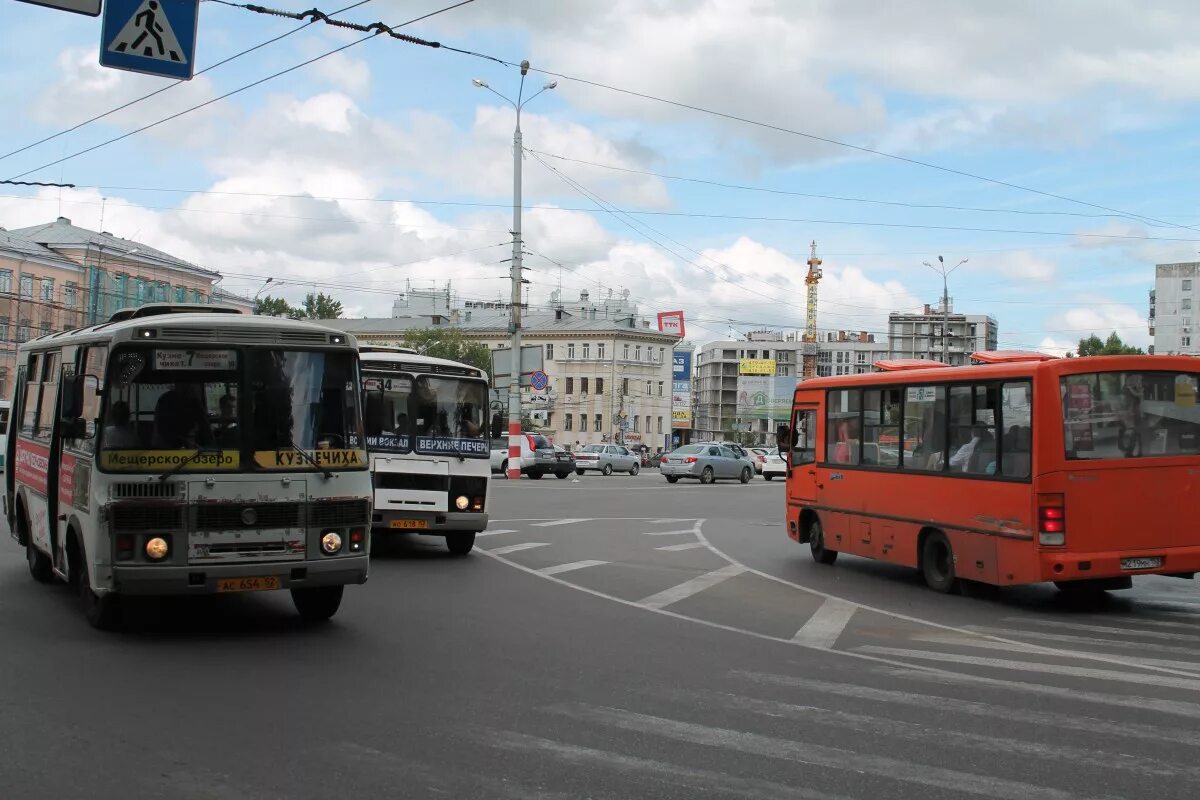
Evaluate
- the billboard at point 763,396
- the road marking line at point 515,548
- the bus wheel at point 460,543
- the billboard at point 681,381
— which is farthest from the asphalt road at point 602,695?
the billboard at point 763,396

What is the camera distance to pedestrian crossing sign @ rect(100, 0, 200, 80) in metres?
11.3

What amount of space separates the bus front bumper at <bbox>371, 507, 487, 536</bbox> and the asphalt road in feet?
7.29

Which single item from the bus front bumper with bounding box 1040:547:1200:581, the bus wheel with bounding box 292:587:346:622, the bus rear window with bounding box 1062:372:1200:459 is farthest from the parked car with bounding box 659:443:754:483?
the bus wheel with bounding box 292:587:346:622

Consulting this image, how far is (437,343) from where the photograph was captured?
10119 centimetres

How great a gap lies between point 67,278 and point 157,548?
201 ft

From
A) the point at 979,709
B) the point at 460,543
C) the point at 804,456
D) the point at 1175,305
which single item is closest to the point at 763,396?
the point at 1175,305

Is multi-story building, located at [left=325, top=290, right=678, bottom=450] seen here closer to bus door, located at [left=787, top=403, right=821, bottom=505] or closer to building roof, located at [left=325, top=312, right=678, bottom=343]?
building roof, located at [left=325, top=312, right=678, bottom=343]

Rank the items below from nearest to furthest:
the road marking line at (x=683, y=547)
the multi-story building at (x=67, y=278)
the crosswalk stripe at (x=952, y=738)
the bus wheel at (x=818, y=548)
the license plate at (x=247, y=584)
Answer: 1. the crosswalk stripe at (x=952, y=738)
2. the license plate at (x=247, y=584)
3. the bus wheel at (x=818, y=548)
4. the road marking line at (x=683, y=547)
5. the multi-story building at (x=67, y=278)

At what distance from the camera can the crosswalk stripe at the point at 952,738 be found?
19.8ft

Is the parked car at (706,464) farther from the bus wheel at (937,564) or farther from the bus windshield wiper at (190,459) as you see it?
the bus windshield wiper at (190,459)

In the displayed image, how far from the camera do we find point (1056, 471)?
11.9 m

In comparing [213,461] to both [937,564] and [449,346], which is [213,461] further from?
[449,346]

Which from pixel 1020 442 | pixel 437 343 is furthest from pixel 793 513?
pixel 437 343

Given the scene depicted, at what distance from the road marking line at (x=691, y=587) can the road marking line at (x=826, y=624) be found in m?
1.60
